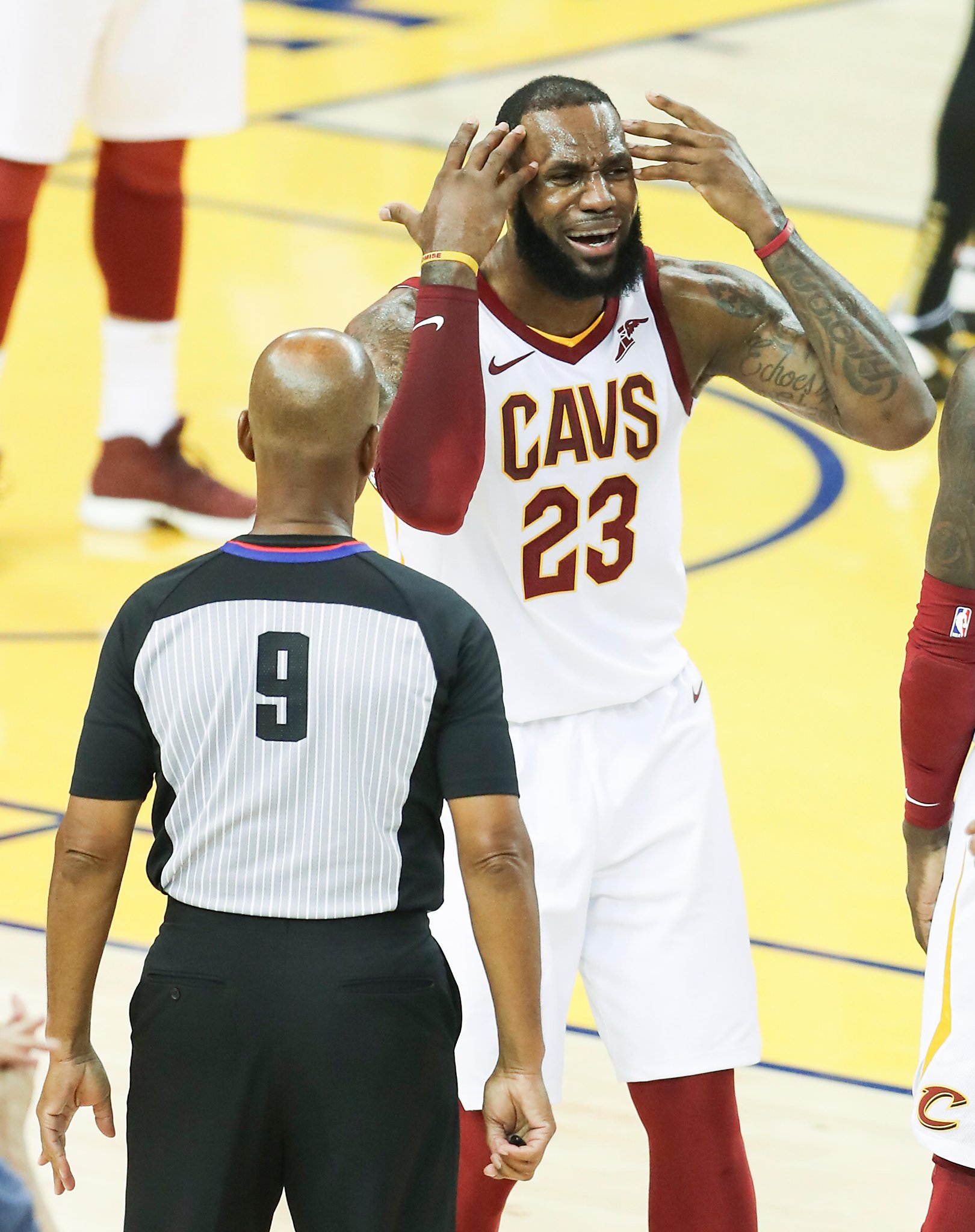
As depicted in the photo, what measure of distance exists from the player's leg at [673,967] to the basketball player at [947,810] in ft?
1.16

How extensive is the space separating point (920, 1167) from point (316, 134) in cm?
899

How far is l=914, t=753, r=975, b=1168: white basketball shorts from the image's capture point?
319 centimetres

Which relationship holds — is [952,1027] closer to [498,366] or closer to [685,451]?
[498,366]

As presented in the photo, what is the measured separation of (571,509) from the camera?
12.5 feet

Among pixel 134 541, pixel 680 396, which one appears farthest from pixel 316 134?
pixel 680 396

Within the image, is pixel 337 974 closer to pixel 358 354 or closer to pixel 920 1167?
pixel 358 354

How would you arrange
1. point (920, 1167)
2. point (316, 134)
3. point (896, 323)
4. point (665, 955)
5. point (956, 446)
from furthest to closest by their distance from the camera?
point (316, 134), point (896, 323), point (920, 1167), point (665, 955), point (956, 446)

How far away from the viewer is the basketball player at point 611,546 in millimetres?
3777

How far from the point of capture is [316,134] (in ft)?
41.0

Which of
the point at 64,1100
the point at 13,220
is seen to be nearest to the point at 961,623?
the point at 64,1100

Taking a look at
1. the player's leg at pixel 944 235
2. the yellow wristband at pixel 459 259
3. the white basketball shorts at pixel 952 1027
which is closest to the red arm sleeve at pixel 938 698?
the white basketball shorts at pixel 952 1027

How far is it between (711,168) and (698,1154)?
160cm

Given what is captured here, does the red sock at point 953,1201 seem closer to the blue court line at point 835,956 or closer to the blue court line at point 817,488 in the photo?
the blue court line at point 835,956

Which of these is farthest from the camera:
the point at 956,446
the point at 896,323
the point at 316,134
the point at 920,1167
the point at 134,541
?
the point at 316,134
